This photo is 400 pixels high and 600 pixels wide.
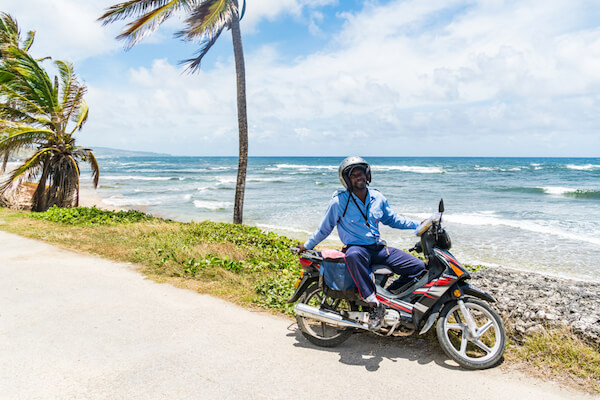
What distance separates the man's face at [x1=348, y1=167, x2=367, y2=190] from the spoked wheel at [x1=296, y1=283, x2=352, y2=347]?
1.08m

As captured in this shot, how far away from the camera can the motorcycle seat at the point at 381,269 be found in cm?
361

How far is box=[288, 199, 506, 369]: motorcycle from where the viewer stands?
3.36 metres

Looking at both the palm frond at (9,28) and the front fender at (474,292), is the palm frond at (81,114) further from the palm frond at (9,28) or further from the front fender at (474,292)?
the front fender at (474,292)

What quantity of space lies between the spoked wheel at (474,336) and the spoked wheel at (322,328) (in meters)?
0.87

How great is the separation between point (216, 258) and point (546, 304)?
14.3 feet

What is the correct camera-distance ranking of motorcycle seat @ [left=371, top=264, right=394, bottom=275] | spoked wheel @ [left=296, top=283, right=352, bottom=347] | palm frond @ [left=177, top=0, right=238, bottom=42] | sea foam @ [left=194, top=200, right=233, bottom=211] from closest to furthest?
1. motorcycle seat @ [left=371, top=264, right=394, bottom=275]
2. spoked wheel @ [left=296, top=283, right=352, bottom=347]
3. palm frond @ [left=177, top=0, right=238, bottom=42]
4. sea foam @ [left=194, top=200, right=233, bottom=211]

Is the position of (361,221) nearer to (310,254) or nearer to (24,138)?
(310,254)

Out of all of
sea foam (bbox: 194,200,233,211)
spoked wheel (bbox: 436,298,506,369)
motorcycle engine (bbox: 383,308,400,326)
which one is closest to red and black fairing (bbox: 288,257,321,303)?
motorcycle engine (bbox: 383,308,400,326)

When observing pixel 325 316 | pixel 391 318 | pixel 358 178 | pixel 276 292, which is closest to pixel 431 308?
pixel 391 318

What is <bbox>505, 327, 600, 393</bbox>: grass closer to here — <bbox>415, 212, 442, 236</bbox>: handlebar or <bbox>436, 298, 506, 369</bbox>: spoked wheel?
<bbox>436, 298, 506, 369</bbox>: spoked wheel

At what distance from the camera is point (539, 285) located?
4.07 metres

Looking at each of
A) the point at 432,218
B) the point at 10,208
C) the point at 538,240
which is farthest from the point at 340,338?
the point at 10,208

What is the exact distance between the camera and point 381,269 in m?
3.65

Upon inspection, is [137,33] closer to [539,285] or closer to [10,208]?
[10,208]
